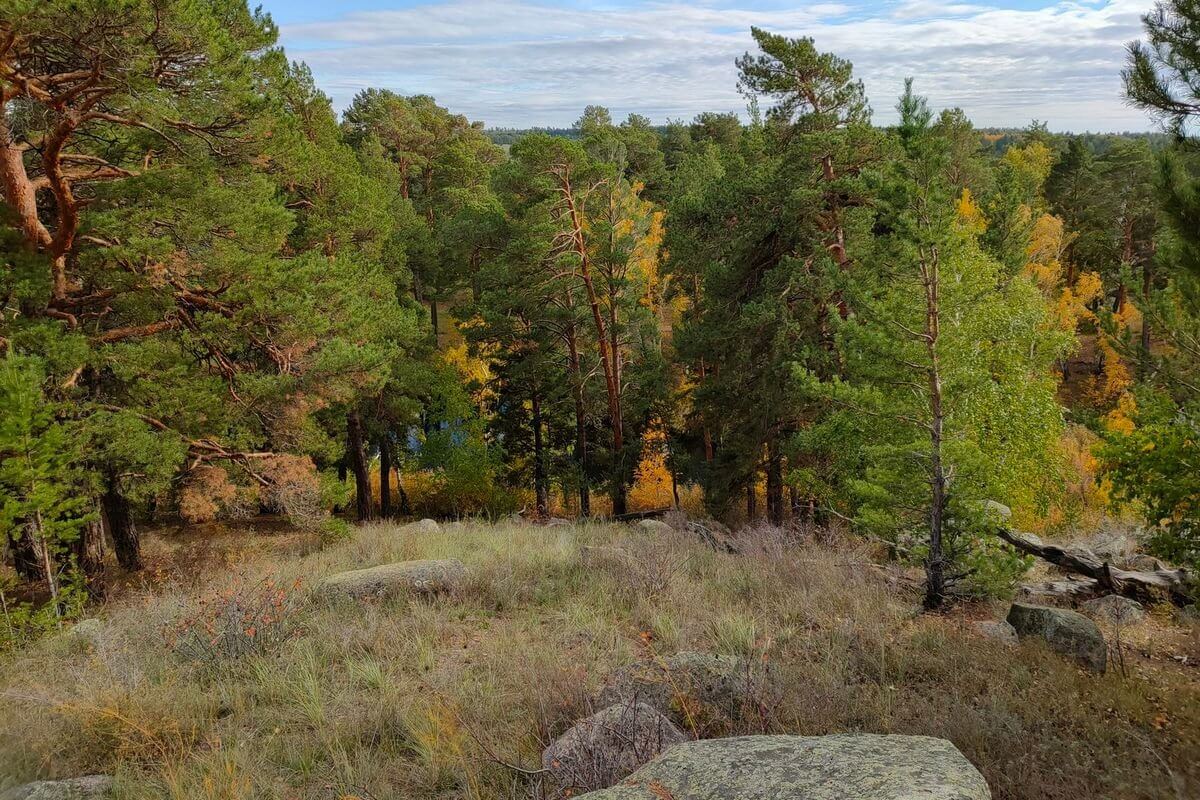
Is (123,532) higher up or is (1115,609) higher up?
(1115,609)

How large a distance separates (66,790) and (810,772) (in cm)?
429

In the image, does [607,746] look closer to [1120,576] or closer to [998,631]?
[998,631]

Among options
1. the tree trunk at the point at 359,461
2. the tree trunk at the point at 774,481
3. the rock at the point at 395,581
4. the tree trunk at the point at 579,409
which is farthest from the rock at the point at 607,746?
the tree trunk at the point at 359,461

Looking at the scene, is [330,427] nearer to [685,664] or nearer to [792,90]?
[792,90]

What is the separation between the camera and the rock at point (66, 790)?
12.7ft

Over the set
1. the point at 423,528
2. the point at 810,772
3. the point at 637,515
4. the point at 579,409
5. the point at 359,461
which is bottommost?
the point at 637,515

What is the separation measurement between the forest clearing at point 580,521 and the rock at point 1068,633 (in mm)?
32

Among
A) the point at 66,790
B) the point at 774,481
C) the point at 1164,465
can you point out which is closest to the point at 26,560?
the point at 66,790

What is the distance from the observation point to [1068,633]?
5281 mm

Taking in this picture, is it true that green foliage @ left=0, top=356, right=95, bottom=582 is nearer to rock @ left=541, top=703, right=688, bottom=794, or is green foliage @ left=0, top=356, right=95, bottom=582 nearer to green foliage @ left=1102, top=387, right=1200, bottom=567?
rock @ left=541, top=703, right=688, bottom=794

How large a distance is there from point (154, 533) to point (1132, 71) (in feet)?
72.7

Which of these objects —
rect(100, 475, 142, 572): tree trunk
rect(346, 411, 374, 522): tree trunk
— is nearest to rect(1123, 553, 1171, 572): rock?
rect(100, 475, 142, 572): tree trunk

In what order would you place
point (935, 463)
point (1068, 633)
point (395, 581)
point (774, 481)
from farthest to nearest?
1. point (774, 481)
2. point (395, 581)
3. point (935, 463)
4. point (1068, 633)

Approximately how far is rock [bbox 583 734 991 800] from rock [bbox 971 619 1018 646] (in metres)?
3.02
